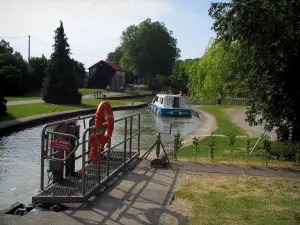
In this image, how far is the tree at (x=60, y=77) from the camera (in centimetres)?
3859

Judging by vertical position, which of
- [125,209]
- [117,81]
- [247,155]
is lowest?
[125,209]

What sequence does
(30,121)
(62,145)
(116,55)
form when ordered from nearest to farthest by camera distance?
(62,145)
(30,121)
(116,55)

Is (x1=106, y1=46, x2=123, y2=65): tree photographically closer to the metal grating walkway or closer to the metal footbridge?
the metal grating walkway

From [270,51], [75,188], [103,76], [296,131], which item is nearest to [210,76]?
[296,131]

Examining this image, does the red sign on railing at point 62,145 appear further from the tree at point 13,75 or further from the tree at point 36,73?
the tree at point 36,73

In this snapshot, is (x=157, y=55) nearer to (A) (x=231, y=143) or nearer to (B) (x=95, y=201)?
(A) (x=231, y=143)

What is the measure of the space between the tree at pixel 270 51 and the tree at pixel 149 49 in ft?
228

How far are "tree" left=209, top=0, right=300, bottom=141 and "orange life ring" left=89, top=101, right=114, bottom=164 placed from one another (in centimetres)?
591

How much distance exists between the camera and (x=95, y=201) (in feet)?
25.0

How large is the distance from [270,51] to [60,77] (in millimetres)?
29919

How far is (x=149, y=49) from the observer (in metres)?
83.0

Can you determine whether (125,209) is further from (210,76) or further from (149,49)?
(149,49)

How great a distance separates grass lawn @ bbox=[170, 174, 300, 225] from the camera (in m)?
6.88

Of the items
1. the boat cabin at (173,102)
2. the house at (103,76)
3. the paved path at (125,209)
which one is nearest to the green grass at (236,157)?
the paved path at (125,209)
